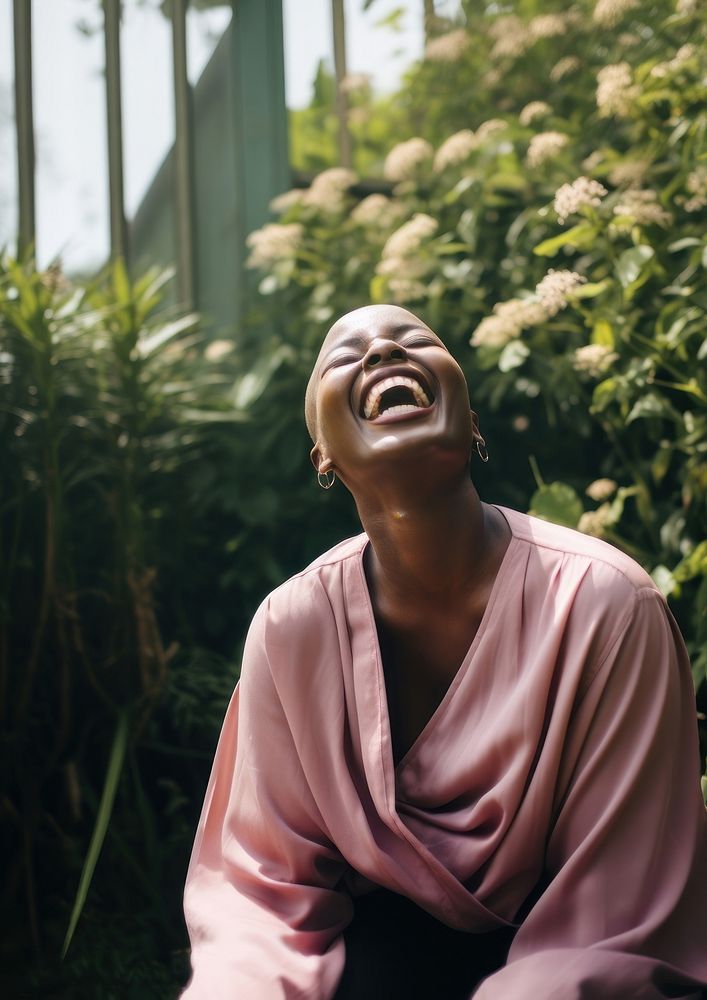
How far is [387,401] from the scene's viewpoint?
1502mm

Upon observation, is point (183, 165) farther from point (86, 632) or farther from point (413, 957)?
point (413, 957)

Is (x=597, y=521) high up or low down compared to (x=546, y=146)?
down

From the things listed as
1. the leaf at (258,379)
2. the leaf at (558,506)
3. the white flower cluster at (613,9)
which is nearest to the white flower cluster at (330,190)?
the leaf at (258,379)

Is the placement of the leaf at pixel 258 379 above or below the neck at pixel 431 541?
above

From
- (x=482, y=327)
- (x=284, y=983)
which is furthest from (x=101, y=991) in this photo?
(x=482, y=327)

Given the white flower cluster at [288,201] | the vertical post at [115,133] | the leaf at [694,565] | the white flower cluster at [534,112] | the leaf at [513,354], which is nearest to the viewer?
the leaf at [694,565]

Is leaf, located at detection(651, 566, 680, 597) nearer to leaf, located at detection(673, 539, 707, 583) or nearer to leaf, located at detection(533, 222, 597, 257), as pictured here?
leaf, located at detection(673, 539, 707, 583)

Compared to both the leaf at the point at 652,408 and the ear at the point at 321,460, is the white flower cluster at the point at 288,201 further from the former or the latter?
the ear at the point at 321,460

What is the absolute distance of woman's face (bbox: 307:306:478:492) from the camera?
145 centimetres

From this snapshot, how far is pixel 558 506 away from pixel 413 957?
4.22 feet

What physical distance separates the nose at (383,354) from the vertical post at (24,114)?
267 cm

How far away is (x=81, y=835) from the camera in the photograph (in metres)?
3.04

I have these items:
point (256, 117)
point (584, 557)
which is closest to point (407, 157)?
point (256, 117)

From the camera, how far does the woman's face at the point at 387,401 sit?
145cm
